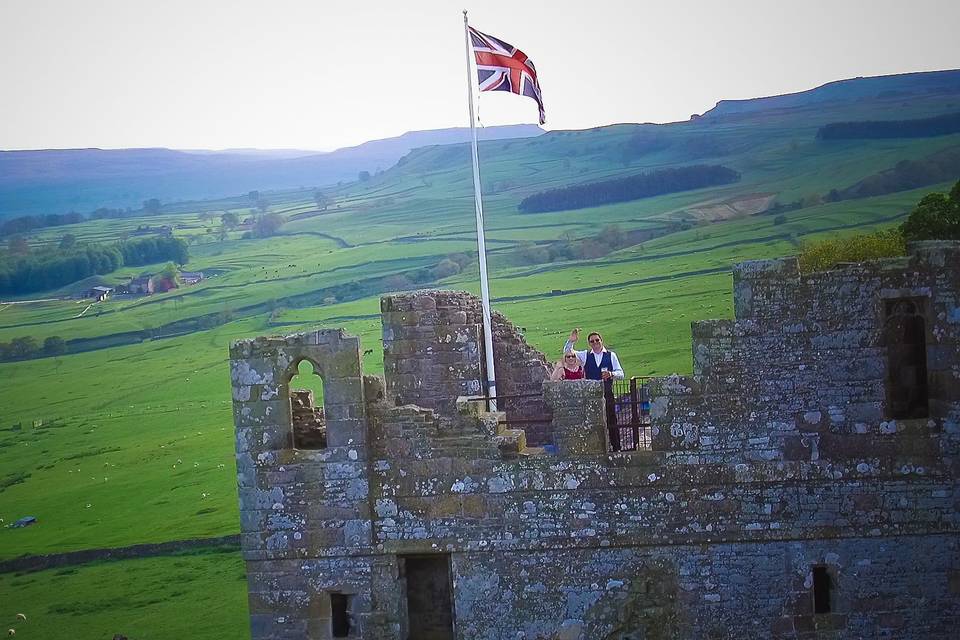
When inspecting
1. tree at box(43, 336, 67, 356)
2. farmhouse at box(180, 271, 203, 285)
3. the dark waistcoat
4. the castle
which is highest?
farmhouse at box(180, 271, 203, 285)

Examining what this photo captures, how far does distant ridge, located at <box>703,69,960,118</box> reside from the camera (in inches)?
5694

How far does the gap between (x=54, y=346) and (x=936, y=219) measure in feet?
256

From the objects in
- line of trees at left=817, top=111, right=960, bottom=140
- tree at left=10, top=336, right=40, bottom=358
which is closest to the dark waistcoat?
tree at left=10, top=336, right=40, bottom=358

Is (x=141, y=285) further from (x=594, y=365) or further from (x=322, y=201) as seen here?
(x=594, y=365)

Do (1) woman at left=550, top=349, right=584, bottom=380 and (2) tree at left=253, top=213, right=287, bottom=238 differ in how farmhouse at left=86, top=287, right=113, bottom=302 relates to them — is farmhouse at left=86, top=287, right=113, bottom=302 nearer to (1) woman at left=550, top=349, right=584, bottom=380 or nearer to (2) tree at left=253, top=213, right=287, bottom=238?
(2) tree at left=253, top=213, right=287, bottom=238

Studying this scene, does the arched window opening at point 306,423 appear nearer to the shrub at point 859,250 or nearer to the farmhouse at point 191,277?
the shrub at point 859,250

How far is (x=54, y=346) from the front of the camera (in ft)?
322

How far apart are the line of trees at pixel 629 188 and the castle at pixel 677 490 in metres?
114

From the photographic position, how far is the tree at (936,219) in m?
34.5

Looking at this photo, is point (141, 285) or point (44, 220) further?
point (44, 220)

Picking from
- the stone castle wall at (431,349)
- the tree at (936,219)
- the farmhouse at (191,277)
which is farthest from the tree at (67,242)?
the stone castle wall at (431,349)

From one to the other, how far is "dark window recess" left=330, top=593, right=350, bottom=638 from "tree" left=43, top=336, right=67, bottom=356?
278ft

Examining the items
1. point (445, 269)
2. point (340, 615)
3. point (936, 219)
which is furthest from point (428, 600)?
point (445, 269)

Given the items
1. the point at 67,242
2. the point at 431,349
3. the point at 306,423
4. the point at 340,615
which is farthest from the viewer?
the point at 67,242
